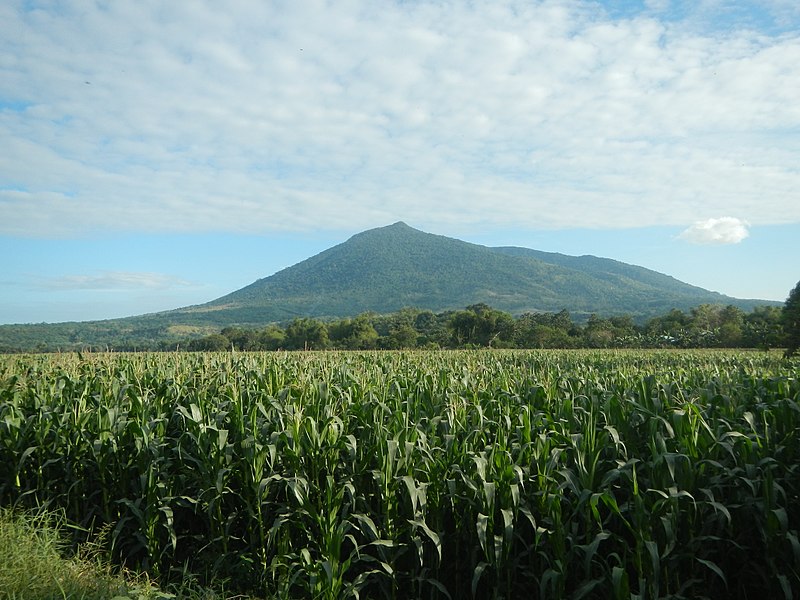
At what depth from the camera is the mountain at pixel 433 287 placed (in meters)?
142

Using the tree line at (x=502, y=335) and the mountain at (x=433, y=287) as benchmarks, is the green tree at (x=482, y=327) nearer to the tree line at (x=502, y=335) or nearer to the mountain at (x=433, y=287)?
the tree line at (x=502, y=335)

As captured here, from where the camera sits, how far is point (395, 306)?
473 ft

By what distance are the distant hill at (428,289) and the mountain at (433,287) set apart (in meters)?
0.28

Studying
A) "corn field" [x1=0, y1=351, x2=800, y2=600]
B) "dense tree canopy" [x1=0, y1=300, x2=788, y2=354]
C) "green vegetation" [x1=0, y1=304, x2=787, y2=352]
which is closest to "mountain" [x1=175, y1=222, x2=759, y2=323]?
"green vegetation" [x1=0, y1=304, x2=787, y2=352]

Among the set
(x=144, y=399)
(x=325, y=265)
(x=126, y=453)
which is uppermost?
(x=325, y=265)

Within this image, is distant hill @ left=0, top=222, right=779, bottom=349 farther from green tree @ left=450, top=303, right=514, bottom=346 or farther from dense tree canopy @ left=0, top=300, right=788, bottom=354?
green tree @ left=450, top=303, right=514, bottom=346

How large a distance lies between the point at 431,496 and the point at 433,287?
155 metres

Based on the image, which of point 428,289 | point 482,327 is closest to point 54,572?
point 482,327

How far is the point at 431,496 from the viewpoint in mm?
4867

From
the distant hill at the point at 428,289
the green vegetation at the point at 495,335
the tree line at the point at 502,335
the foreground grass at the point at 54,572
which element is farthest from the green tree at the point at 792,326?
the distant hill at the point at 428,289

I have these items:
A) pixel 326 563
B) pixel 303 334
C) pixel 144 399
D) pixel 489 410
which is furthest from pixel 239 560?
pixel 303 334

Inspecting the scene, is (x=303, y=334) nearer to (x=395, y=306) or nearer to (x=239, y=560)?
(x=239, y=560)

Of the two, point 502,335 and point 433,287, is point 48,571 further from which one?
point 433,287

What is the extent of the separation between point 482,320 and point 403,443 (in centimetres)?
5307
